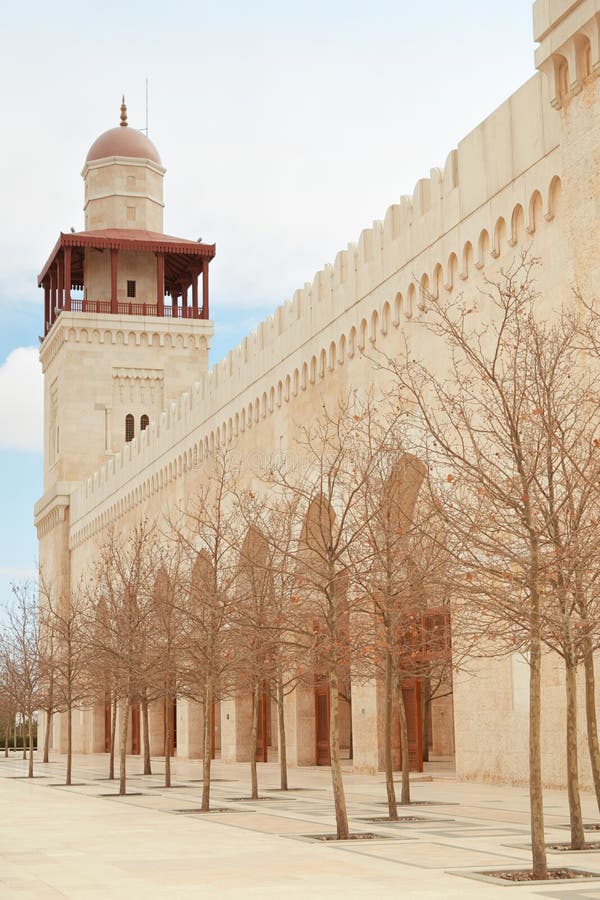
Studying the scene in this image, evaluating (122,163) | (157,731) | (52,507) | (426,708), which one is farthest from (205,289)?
(426,708)

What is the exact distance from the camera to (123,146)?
65.8m

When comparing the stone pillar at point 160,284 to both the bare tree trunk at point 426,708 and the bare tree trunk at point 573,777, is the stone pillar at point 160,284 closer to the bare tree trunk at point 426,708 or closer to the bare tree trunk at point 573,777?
the bare tree trunk at point 426,708

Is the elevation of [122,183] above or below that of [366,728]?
above

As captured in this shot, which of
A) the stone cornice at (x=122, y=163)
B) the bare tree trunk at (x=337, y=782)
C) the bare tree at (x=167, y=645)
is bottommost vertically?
the bare tree trunk at (x=337, y=782)

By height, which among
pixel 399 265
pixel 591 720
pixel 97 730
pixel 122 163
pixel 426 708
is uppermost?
pixel 122 163

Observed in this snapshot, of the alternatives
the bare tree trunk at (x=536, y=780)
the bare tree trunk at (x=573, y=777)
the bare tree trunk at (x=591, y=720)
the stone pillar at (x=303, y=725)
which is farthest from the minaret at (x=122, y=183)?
the bare tree trunk at (x=536, y=780)

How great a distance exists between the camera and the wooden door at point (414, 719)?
2930 cm

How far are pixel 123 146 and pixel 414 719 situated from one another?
142 feet

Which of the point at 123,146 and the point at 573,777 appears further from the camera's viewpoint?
the point at 123,146

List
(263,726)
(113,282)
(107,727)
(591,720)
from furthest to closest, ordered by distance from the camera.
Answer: (113,282) → (107,727) → (263,726) → (591,720)

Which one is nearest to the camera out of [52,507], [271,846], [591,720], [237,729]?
[591,720]

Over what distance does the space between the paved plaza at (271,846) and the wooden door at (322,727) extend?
7.81 meters

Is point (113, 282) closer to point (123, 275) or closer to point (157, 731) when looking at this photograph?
point (123, 275)

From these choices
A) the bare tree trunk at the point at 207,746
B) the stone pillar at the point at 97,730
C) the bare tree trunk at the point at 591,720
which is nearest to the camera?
the bare tree trunk at the point at 591,720
